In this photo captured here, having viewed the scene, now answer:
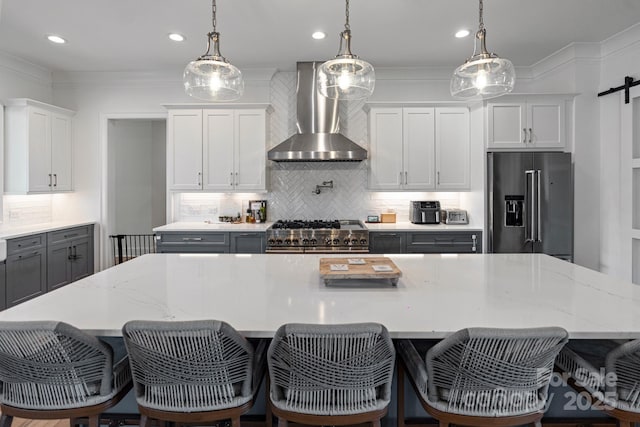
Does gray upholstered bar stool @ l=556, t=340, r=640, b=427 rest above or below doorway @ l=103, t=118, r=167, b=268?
below

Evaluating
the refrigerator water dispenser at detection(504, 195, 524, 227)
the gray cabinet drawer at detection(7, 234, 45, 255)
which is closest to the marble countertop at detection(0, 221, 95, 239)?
the gray cabinet drawer at detection(7, 234, 45, 255)

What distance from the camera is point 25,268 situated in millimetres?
3838

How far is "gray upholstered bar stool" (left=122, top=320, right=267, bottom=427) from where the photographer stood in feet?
4.05

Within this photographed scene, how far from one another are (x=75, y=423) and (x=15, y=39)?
12.6 ft

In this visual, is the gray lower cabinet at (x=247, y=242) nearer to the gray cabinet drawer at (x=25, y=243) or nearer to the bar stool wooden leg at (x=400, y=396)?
the gray cabinet drawer at (x=25, y=243)

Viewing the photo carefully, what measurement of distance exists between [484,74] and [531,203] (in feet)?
7.59

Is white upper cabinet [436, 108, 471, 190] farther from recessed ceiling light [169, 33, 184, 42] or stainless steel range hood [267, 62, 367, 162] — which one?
recessed ceiling light [169, 33, 184, 42]

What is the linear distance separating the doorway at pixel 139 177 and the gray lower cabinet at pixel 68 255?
210 centimetres

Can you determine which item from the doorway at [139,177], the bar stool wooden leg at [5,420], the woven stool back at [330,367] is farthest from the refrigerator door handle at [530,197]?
the doorway at [139,177]

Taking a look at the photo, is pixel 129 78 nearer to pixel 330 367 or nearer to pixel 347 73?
pixel 347 73

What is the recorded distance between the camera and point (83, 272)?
4801 mm

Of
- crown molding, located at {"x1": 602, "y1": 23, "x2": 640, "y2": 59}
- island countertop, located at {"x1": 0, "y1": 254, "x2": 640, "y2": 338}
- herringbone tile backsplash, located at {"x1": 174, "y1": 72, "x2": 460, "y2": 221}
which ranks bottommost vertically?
island countertop, located at {"x1": 0, "y1": 254, "x2": 640, "y2": 338}

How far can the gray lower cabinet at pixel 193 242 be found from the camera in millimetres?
4156

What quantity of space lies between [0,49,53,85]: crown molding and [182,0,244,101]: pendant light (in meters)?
3.51
